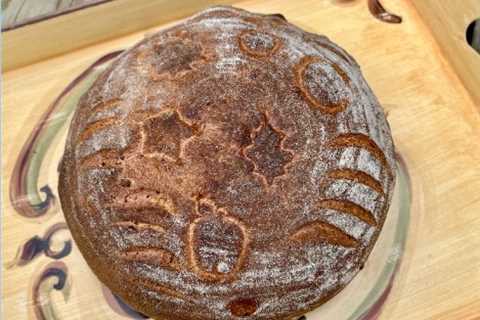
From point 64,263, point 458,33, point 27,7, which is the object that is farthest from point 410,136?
point 27,7

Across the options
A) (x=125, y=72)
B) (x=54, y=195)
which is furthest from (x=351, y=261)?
(x=54, y=195)

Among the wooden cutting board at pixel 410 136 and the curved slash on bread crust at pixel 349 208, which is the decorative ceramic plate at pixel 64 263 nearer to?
the wooden cutting board at pixel 410 136

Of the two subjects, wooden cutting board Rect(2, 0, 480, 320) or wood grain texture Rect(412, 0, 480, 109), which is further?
wood grain texture Rect(412, 0, 480, 109)

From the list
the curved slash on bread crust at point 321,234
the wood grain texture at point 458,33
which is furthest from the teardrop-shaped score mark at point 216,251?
the wood grain texture at point 458,33

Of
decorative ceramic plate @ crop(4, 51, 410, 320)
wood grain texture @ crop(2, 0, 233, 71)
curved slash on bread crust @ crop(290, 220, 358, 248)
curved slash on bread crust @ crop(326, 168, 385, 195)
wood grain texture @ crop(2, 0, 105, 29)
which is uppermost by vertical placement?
wood grain texture @ crop(2, 0, 233, 71)

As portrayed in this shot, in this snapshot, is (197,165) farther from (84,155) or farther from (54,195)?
(54,195)

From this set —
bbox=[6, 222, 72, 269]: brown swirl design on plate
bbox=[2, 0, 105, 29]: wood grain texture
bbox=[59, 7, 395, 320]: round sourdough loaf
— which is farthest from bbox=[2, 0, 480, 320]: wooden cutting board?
bbox=[2, 0, 105, 29]: wood grain texture

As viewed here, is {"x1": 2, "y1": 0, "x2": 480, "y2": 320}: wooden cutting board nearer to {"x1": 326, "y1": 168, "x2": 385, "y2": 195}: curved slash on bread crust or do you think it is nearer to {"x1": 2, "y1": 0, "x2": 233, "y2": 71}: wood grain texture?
{"x1": 2, "y1": 0, "x2": 233, "y2": 71}: wood grain texture

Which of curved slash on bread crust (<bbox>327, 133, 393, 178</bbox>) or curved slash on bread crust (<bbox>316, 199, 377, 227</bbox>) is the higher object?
curved slash on bread crust (<bbox>327, 133, 393, 178</bbox>)
